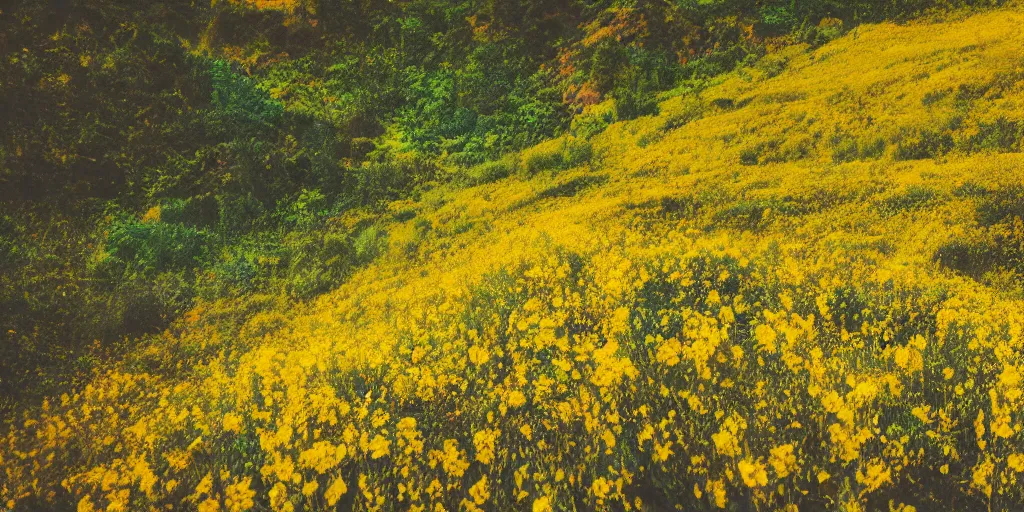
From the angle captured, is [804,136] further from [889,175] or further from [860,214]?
[860,214]

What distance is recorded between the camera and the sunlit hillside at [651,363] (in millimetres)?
3020

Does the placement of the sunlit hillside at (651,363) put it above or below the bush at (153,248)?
below

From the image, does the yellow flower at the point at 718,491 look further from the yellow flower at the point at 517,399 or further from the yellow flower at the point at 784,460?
the yellow flower at the point at 517,399

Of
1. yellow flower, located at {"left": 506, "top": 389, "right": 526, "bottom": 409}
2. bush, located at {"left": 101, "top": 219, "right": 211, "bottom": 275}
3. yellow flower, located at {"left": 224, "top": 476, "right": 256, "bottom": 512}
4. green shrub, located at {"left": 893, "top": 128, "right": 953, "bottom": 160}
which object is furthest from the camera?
bush, located at {"left": 101, "top": 219, "right": 211, "bottom": 275}

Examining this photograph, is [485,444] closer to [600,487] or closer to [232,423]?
[600,487]

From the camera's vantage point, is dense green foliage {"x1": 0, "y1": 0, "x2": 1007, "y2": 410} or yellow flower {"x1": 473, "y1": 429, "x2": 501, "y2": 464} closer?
yellow flower {"x1": 473, "y1": 429, "x2": 501, "y2": 464}

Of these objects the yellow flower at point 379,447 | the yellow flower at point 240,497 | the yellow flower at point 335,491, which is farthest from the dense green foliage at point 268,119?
the yellow flower at point 335,491

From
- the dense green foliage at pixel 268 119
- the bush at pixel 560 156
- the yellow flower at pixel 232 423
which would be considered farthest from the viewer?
the bush at pixel 560 156

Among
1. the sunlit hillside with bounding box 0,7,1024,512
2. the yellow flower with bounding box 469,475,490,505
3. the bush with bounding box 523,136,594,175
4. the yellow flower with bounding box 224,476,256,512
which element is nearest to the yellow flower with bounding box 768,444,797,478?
the sunlit hillside with bounding box 0,7,1024,512

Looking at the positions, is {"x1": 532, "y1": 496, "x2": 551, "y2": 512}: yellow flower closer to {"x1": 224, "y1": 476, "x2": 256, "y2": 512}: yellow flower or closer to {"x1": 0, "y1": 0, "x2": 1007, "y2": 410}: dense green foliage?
{"x1": 224, "y1": 476, "x2": 256, "y2": 512}: yellow flower

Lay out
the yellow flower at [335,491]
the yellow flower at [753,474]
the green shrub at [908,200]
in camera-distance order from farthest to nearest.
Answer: the green shrub at [908,200] < the yellow flower at [335,491] < the yellow flower at [753,474]

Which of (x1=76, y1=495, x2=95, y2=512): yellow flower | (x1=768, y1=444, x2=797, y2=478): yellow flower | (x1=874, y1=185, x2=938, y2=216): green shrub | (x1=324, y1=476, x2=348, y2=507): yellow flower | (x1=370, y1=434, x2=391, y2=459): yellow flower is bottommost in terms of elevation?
(x1=874, y1=185, x2=938, y2=216): green shrub

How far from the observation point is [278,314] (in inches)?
374

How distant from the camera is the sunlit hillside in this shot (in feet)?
9.91
